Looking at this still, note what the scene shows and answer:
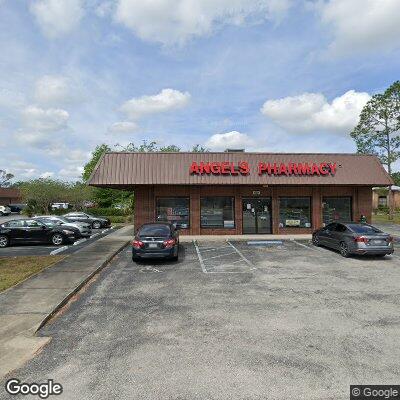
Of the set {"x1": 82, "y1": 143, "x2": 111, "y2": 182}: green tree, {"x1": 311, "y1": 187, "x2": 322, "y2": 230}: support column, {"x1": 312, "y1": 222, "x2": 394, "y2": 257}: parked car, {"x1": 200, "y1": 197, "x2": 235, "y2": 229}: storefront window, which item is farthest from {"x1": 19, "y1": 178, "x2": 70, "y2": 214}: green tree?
{"x1": 312, "y1": 222, "x2": 394, "y2": 257}: parked car

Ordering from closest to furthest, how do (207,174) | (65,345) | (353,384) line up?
(353,384) < (65,345) < (207,174)

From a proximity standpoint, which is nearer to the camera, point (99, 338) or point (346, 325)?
point (99, 338)

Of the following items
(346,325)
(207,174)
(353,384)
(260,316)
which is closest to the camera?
(353,384)

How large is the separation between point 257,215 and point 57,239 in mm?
12958

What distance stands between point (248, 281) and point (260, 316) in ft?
10.8

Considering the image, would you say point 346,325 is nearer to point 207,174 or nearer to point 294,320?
point 294,320

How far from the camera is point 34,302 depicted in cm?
883

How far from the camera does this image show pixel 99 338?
22.4 ft

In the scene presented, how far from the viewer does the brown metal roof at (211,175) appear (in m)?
21.8

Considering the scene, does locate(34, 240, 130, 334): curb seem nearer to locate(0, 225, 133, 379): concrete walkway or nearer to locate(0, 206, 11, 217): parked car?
locate(0, 225, 133, 379): concrete walkway

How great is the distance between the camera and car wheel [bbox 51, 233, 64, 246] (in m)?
20.0

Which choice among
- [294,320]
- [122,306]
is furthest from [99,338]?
[294,320]

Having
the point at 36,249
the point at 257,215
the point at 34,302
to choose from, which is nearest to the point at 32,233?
the point at 36,249

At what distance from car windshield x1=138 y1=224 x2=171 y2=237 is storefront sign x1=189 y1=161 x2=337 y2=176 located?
792cm
